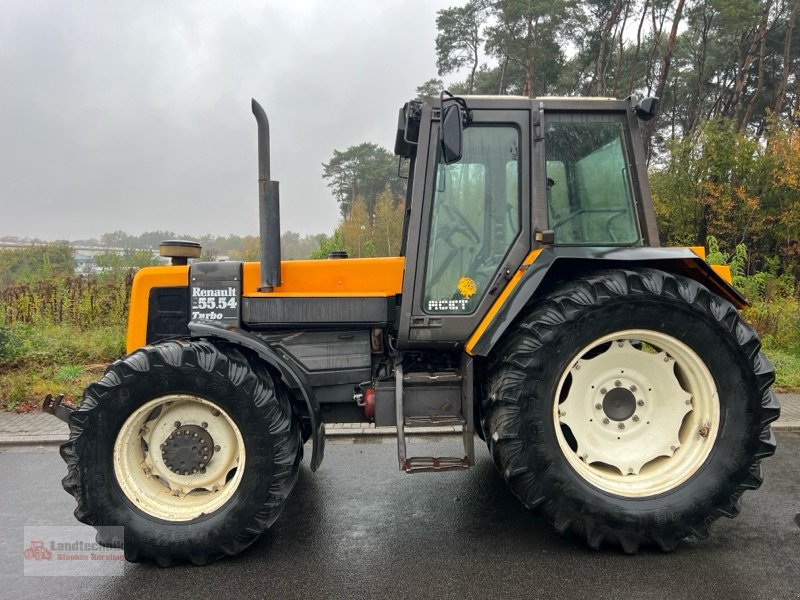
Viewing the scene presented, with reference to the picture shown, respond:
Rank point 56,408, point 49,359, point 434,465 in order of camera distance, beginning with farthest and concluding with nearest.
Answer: point 49,359 → point 56,408 → point 434,465

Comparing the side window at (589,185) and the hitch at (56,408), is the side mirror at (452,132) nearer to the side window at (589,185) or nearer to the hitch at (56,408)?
the side window at (589,185)

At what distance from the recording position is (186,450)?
9.29 ft

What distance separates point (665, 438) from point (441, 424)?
1270mm

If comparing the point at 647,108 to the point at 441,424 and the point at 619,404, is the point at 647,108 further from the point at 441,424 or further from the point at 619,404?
the point at 441,424

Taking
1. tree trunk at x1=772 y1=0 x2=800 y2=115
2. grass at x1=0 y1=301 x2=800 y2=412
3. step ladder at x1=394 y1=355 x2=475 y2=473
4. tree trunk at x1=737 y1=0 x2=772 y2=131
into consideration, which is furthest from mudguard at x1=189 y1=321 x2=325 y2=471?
tree trunk at x1=772 y1=0 x2=800 y2=115

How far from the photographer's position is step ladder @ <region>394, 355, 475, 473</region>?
281 centimetres

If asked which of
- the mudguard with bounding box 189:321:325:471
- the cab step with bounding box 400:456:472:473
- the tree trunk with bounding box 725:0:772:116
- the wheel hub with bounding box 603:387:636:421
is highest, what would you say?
→ the tree trunk with bounding box 725:0:772:116

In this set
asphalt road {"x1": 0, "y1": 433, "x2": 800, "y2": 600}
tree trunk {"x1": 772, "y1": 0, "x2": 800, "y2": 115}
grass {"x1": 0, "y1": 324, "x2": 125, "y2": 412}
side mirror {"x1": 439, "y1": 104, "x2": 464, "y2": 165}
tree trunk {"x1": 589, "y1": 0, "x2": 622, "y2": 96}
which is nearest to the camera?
asphalt road {"x1": 0, "y1": 433, "x2": 800, "y2": 600}

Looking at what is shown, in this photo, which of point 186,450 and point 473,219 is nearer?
point 186,450

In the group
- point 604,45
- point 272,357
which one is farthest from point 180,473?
point 604,45

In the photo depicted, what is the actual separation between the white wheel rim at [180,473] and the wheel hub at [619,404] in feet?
6.80

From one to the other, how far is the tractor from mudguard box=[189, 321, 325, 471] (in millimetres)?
15

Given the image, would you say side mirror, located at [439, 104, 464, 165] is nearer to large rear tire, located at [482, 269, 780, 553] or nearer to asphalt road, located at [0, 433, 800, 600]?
large rear tire, located at [482, 269, 780, 553]

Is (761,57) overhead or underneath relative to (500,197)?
overhead
